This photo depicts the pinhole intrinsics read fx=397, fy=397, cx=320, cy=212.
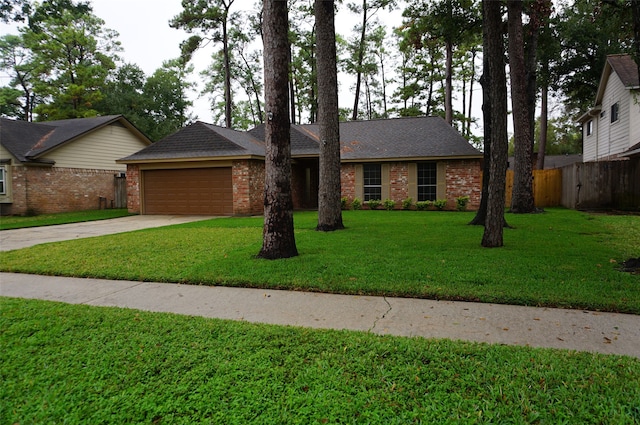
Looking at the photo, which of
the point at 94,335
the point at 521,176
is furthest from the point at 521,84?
the point at 94,335

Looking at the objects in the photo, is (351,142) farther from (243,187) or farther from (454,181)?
(243,187)

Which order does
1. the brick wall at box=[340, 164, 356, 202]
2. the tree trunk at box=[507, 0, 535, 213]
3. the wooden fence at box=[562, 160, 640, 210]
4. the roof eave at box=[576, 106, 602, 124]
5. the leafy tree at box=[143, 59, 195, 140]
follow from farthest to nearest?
the leafy tree at box=[143, 59, 195, 140], the roof eave at box=[576, 106, 602, 124], the brick wall at box=[340, 164, 356, 202], the wooden fence at box=[562, 160, 640, 210], the tree trunk at box=[507, 0, 535, 213]

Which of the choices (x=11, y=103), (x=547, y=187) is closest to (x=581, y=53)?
(x=547, y=187)

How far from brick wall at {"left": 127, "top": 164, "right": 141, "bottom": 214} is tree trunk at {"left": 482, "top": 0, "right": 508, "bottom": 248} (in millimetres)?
15080

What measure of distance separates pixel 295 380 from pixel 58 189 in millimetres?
20395

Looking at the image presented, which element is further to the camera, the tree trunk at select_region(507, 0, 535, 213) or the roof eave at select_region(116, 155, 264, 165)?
the roof eave at select_region(116, 155, 264, 165)

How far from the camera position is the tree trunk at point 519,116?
1394cm

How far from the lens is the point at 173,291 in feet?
16.6

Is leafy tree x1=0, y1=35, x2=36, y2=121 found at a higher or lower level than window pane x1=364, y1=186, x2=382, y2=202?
higher

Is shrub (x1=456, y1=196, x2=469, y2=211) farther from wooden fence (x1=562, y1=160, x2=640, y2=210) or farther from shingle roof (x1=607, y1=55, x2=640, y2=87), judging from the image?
shingle roof (x1=607, y1=55, x2=640, y2=87)

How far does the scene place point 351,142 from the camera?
64.1ft

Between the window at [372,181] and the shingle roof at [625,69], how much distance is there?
418 inches

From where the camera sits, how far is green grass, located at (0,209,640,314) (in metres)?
4.65

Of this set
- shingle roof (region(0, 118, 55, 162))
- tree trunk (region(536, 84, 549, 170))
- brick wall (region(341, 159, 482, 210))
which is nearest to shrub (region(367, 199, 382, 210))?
brick wall (region(341, 159, 482, 210))
